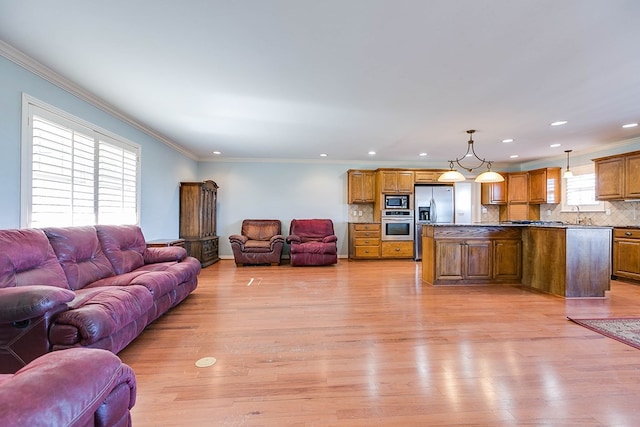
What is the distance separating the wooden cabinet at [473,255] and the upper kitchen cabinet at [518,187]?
10.0ft

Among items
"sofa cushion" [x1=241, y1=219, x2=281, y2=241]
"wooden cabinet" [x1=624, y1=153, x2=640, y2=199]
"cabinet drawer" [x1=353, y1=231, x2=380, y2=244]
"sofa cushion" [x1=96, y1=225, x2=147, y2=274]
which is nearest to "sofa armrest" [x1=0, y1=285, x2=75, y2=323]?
"sofa cushion" [x1=96, y1=225, x2=147, y2=274]

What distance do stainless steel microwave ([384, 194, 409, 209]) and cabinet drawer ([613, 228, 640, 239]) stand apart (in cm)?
358

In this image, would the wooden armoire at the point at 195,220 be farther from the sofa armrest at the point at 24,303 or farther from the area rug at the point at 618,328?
the area rug at the point at 618,328

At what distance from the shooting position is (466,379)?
1995 millimetres

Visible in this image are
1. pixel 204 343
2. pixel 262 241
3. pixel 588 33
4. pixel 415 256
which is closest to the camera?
pixel 588 33

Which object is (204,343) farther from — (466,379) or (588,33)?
(588,33)


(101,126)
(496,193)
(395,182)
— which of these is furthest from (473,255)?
(101,126)

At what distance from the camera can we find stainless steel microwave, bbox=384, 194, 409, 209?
6.96m

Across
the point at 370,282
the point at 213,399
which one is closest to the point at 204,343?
the point at 213,399

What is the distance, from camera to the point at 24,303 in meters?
1.71

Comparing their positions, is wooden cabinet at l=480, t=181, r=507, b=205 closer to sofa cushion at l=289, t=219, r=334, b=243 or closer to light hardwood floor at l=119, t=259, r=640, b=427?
light hardwood floor at l=119, t=259, r=640, b=427

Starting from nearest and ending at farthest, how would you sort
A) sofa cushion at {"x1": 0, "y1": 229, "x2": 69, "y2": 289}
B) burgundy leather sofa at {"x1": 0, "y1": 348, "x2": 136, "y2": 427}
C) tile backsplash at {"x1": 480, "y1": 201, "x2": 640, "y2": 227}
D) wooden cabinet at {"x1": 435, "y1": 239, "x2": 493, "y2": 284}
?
burgundy leather sofa at {"x1": 0, "y1": 348, "x2": 136, "y2": 427}
sofa cushion at {"x1": 0, "y1": 229, "x2": 69, "y2": 289}
wooden cabinet at {"x1": 435, "y1": 239, "x2": 493, "y2": 284}
tile backsplash at {"x1": 480, "y1": 201, "x2": 640, "y2": 227}

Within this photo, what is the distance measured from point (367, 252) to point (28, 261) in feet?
18.8

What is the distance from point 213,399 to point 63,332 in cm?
104
